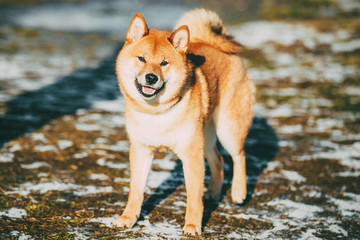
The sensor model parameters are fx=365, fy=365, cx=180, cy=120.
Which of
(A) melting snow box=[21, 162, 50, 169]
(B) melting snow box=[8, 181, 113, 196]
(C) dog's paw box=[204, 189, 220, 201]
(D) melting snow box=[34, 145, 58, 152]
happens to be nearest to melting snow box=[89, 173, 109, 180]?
(B) melting snow box=[8, 181, 113, 196]

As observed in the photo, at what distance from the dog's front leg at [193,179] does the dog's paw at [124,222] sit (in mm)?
474

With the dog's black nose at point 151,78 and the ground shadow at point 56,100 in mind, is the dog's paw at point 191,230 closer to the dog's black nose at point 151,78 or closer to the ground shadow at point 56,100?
the dog's black nose at point 151,78

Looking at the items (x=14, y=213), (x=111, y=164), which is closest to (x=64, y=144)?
(x=111, y=164)

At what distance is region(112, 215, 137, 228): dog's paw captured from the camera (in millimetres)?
3197

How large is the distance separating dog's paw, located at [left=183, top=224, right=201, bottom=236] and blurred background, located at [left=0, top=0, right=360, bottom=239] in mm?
108

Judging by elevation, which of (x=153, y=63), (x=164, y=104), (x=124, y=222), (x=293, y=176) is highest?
(x=153, y=63)

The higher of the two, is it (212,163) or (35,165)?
(212,163)

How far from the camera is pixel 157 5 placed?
20.0m

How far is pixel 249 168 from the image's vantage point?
4812 mm

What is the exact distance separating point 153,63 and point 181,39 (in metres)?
0.35

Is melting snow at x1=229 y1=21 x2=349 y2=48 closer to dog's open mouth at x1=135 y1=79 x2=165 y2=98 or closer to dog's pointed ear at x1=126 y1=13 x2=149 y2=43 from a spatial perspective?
dog's pointed ear at x1=126 y1=13 x2=149 y2=43

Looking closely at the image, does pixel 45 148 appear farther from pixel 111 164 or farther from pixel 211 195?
pixel 211 195

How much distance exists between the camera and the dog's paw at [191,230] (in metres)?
3.13

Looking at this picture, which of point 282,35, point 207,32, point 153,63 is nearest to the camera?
point 153,63
